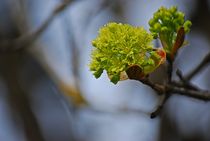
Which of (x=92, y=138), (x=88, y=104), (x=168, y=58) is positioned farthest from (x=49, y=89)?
(x=168, y=58)

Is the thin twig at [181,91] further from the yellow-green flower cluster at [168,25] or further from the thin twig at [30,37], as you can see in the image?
the thin twig at [30,37]

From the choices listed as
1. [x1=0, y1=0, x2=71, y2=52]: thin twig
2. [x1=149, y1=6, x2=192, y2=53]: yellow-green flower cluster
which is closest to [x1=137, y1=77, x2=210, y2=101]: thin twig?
[x1=149, y1=6, x2=192, y2=53]: yellow-green flower cluster

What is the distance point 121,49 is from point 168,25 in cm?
18

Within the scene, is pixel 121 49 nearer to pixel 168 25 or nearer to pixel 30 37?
pixel 168 25

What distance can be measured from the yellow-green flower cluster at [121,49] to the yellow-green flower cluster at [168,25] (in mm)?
105

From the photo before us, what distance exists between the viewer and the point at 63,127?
13.0 ft

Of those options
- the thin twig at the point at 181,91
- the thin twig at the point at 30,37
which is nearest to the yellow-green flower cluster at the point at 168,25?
the thin twig at the point at 181,91

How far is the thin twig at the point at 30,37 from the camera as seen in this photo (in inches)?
78.6

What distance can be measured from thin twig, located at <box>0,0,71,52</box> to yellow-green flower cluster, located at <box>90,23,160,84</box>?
3.58 ft

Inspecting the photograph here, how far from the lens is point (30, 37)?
224cm

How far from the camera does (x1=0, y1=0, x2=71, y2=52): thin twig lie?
1996 millimetres

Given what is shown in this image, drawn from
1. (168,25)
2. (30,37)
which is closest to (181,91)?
(168,25)

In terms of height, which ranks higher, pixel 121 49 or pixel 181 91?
pixel 121 49

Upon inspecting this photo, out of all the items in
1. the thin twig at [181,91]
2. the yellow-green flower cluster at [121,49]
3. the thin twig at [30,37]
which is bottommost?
the thin twig at [181,91]
